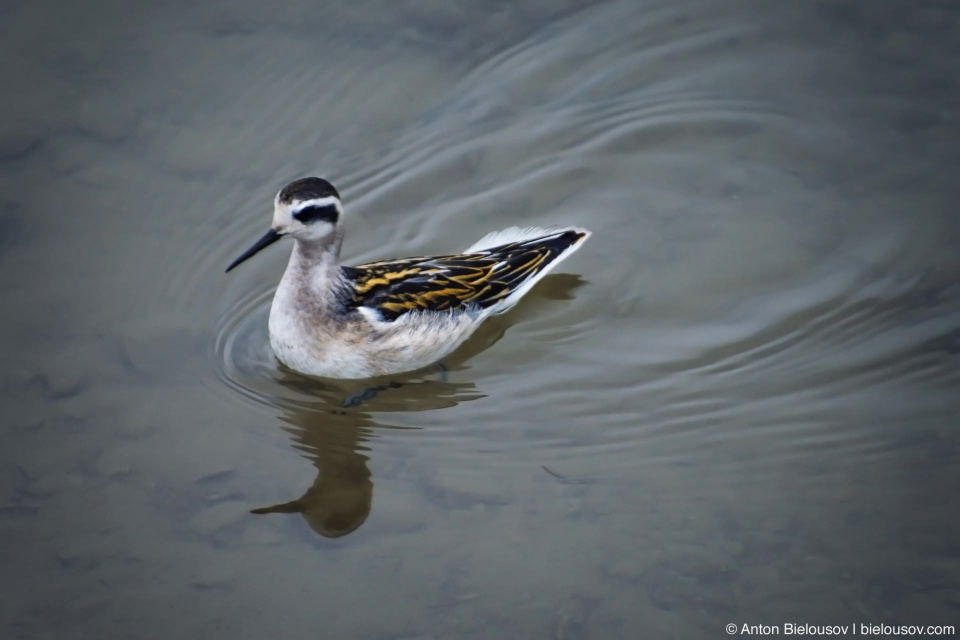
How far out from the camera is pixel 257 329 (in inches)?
324

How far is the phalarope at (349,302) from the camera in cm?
752

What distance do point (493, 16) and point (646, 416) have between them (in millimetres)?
5443

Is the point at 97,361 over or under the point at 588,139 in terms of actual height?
under

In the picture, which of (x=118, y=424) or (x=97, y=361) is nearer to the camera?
(x=118, y=424)

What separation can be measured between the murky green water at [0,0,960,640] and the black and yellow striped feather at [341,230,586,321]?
42 cm

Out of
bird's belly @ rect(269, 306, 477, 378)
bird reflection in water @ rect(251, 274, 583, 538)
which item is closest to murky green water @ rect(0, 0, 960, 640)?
bird reflection in water @ rect(251, 274, 583, 538)

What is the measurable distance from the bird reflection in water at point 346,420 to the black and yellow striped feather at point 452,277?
44cm

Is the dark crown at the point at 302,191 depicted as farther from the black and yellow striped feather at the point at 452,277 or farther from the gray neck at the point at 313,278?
the black and yellow striped feather at the point at 452,277

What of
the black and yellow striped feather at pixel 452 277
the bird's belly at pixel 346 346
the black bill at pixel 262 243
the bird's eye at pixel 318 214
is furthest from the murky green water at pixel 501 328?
the bird's eye at pixel 318 214

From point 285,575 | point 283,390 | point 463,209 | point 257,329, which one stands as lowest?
point 285,575

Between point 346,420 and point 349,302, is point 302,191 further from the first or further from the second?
point 346,420

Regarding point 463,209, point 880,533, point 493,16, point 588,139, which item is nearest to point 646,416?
point 880,533

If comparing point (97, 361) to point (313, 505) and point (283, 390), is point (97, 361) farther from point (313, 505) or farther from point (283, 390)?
point (313, 505)

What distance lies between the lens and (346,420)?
294 inches
